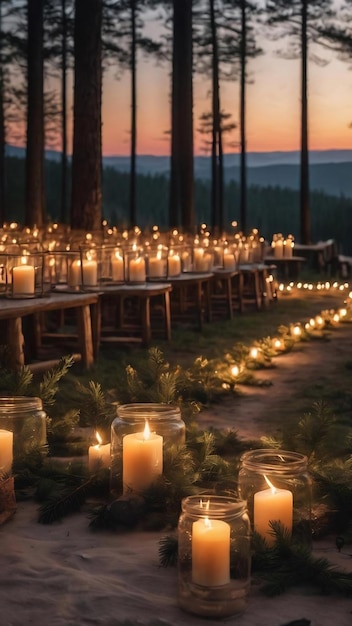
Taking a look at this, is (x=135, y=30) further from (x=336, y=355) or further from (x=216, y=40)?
(x=336, y=355)

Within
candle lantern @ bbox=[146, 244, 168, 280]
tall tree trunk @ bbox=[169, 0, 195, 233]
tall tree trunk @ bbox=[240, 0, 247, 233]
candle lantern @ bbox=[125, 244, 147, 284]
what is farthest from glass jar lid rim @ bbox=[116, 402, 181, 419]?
tall tree trunk @ bbox=[240, 0, 247, 233]

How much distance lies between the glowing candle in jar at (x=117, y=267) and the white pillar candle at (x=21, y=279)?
6.51 ft

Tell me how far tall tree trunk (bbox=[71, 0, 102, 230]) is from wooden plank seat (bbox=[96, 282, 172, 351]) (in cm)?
120

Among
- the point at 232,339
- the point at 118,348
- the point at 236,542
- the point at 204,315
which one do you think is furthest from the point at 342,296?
the point at 236,542

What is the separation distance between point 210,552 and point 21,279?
4619 millimetres

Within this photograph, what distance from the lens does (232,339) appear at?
448 inches

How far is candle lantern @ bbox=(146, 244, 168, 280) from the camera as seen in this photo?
1062 centimetres

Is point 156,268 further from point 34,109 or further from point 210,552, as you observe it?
point 34,109

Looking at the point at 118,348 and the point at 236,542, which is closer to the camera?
the point at 236,542

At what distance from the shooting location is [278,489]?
12.4 feet

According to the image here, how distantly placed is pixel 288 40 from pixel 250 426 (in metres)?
20.6

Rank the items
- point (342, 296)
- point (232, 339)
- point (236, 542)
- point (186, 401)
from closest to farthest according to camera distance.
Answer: point (236, 542) → point (186, 401) → point (232, 339) → point (342, 296)

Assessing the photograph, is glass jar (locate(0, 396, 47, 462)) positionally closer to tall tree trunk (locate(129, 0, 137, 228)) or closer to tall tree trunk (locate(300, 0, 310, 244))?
tall tree trunk (locate(300, 0, 310, 244))

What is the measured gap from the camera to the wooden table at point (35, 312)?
7.16 metres
